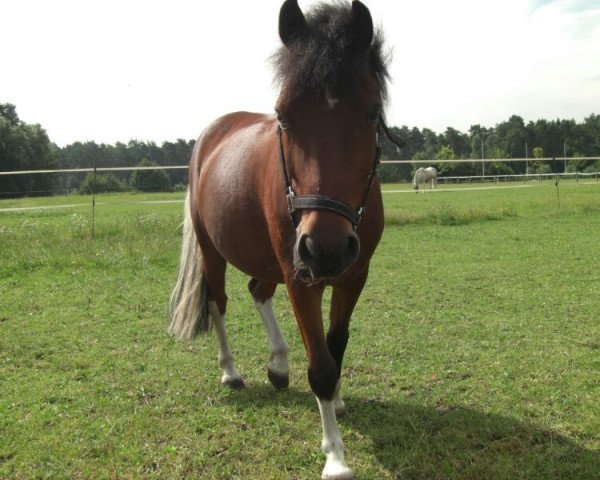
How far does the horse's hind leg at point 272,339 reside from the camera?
3.61m

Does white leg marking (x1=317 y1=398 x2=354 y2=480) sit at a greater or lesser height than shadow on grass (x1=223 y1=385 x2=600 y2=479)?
greater

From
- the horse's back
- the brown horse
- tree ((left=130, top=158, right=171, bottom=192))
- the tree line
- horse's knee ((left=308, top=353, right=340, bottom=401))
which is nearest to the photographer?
the brown horse

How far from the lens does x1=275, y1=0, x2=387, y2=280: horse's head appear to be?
1949 millimetres

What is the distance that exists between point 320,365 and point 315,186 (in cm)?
100

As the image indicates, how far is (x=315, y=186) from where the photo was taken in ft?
6.65

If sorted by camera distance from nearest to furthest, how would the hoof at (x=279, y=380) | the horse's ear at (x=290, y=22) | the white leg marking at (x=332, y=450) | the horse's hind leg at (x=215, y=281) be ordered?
the horse's ear at (x=290, y=22)
the white leg marking at (x=332, y=450)
the hoof at (x=279, y=380)
the horse's hind leg at (x=215, y=281)

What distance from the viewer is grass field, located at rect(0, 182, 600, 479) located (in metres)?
2.69

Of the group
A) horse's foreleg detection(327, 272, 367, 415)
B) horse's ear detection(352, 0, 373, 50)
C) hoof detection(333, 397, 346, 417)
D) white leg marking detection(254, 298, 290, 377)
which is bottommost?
hoof detection(333, 397, 346, 417)

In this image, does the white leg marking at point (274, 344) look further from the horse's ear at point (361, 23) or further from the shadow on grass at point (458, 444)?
the horse's ear at point (361, 23)

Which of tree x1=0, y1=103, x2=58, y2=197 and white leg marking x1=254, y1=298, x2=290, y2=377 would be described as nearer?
white leg marking x1=254, y1=298, x2=290, y2=377

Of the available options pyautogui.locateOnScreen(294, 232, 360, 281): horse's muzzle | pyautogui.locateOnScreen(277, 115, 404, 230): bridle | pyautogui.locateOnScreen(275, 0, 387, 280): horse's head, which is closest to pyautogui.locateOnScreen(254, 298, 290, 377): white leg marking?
pyautogui.locateOnScreen(275, 0, 387, 280): horse's head

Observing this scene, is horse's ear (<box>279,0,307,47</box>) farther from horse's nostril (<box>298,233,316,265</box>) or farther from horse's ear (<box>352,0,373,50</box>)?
horse's nostril (<box>298,233,316,265</box>)

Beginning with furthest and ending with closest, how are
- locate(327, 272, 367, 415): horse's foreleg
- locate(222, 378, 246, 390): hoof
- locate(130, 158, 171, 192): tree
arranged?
locate(130, 158, 171, 192): tree → locate(222, 378, 246, 390): hoof → locate(327, 272, 367, 415): horse's foreleg

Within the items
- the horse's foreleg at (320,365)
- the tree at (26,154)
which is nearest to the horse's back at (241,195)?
the horse's foreleg at (320,365)
